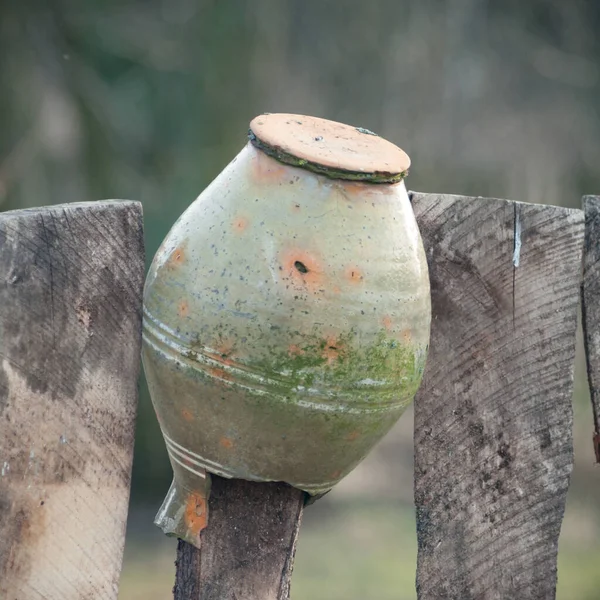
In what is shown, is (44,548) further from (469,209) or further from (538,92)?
(538,92)

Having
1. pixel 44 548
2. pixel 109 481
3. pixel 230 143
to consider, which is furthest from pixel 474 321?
pixel 230 143

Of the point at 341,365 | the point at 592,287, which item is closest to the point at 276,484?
the point at 341,365

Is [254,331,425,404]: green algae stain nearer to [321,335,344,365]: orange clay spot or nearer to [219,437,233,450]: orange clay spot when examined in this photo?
[321,335,344,365]: orange clay spot

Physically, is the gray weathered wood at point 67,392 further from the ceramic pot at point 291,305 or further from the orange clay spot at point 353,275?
the orange clay spot at point 353,275

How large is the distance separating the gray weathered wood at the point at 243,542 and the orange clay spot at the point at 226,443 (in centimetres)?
14

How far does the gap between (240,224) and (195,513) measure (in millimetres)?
571

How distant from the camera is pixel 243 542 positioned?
1874mm

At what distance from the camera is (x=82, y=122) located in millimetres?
4277

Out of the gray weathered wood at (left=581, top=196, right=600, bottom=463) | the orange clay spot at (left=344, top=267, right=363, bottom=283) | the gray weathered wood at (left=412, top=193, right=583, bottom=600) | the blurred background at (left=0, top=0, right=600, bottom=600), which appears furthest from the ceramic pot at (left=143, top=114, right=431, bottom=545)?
the blurred background at (left=0, top=0, right=600, bottom=600)

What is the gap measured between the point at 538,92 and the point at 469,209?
2665mm

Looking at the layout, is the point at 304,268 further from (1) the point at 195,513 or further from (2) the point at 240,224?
(1) the point at 195,513

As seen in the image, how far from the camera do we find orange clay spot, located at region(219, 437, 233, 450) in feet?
5.60

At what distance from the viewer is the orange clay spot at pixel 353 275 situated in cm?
163

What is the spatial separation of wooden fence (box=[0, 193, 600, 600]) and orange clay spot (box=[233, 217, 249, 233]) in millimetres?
269
